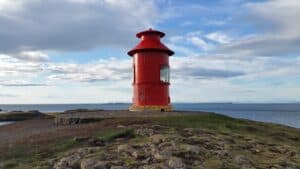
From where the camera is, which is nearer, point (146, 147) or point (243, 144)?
point (146, 147)

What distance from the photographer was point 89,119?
59.6 ft

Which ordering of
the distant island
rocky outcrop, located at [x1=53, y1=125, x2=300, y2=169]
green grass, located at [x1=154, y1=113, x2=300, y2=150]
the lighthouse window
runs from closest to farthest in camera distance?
rocky outcrop, located at [x1=53, y1=125, x2=300, y2=169] < the distant island < green grass, located at [x1=154, y1=113, x2=300, y2=150] < the lighthouse window

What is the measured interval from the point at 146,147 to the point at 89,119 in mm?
7213

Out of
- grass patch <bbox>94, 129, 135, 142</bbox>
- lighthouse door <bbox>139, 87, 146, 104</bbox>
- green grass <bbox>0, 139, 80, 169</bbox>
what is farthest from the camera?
lighthouse door <bbox>139, 87, 146, 104</bbox>

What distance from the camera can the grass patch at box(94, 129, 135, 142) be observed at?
1284 centimetres

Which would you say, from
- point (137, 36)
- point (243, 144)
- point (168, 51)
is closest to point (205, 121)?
point (243, 144)

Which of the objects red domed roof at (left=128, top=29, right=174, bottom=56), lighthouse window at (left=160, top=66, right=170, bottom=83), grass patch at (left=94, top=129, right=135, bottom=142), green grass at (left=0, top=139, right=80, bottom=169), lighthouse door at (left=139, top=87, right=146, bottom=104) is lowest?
green grass at (left=0, top=139, right=80, bottom=169)

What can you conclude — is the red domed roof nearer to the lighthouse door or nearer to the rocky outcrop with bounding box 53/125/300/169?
the lighthouse door

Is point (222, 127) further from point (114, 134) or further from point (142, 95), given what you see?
point (142, 95)

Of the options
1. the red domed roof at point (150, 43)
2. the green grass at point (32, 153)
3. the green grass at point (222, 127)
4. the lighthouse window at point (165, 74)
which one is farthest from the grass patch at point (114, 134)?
the red domed roof at point (150, 43)

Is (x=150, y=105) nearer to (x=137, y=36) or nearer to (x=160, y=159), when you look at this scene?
(x=137, y=36)

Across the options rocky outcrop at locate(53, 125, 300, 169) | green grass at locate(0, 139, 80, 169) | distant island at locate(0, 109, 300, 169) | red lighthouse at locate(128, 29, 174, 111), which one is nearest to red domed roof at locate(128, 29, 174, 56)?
red lighthouse at locate(128, 29, 174, 111)

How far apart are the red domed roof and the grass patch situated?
9.59 meters

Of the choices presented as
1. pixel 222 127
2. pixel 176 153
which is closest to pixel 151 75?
pixel 222 127
